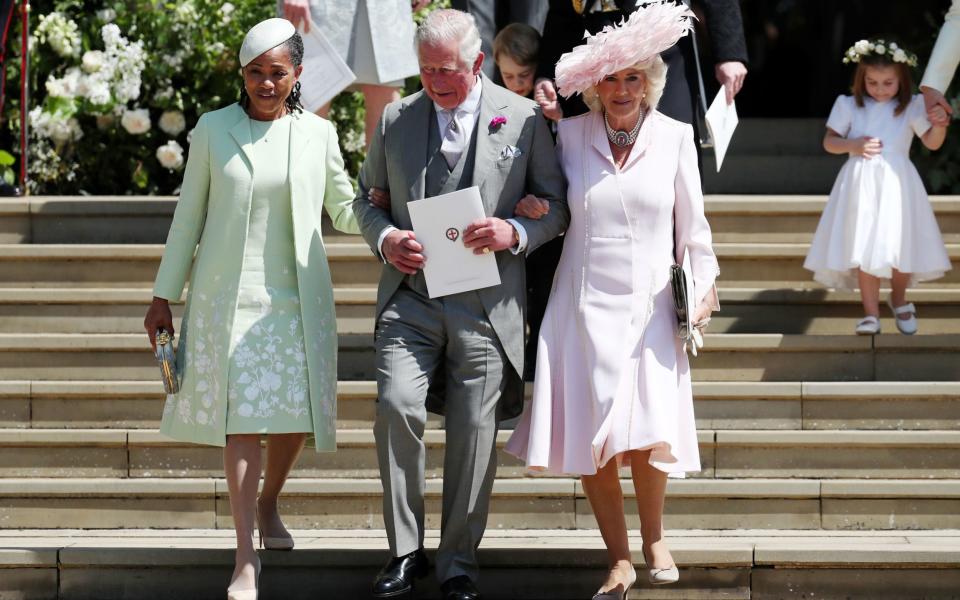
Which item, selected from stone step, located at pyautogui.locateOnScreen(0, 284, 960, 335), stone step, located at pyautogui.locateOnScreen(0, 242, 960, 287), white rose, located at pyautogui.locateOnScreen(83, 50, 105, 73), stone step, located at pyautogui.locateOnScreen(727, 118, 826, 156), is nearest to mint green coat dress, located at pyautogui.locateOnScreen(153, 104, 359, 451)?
stone step, located at pyautogui.locateOnScreen(0, 284, 960, 335)

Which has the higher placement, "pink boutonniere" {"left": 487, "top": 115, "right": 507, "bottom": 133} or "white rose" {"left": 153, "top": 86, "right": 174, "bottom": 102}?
"white rose" {"left": 153, "top": 86, "right": 174, "bottom": 102}

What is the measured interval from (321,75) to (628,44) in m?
2.06

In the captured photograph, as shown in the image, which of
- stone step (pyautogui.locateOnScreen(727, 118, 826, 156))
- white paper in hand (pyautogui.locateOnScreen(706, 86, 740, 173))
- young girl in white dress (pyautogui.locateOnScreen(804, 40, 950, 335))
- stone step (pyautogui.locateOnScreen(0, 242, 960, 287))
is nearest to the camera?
white paper in hand (pyautogui.locateOnScreen(706, 86, 740, 173))

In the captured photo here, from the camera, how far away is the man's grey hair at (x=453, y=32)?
501 centimetres

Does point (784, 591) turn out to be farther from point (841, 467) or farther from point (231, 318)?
point (231, 318)

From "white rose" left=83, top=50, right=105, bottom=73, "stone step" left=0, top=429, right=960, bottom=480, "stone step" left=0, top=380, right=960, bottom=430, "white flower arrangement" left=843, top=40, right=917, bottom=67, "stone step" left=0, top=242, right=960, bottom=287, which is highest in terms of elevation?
"white rose" left=83, top=50, right=105, bottom=73

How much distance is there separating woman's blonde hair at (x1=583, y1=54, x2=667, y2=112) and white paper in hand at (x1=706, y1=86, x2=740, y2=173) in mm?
598

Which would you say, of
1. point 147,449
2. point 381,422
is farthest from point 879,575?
point 147,449

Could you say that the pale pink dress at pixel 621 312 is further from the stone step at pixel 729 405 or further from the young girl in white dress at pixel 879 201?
the young girl in white dress at pixel 879 201

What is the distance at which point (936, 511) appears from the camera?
6.10 meters

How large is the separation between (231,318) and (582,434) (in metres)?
1.23

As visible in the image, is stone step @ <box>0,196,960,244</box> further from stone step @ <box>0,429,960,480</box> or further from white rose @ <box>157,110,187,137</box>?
stone step @ <box>0,429,960,480</box>

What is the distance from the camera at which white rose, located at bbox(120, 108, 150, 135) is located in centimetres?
879

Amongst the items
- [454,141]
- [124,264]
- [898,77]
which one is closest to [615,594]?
[454,141]
